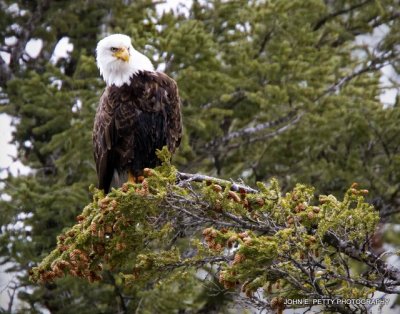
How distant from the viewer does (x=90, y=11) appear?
12.1 metres

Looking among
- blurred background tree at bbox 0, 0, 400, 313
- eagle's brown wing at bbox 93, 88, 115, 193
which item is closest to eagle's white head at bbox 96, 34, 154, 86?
eagle's brown wing at bbox 93, 88, 115, 193

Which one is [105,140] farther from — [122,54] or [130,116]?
[122,54]

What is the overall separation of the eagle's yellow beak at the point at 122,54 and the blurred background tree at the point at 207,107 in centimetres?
219

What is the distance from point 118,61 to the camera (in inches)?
288

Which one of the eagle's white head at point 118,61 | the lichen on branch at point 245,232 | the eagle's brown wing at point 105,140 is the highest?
the eagle's white head at point 118,61

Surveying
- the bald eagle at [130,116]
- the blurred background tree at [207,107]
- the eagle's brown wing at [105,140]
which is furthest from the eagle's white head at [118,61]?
the blurred background tree at [207,107]

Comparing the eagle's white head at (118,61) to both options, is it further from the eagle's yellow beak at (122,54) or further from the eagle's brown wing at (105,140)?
the eagle's brown wing at (105,140)

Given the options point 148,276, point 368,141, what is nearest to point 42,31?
point 368,141

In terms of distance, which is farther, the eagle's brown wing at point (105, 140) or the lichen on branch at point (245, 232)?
the eagle's brown wing at point (105, 140)

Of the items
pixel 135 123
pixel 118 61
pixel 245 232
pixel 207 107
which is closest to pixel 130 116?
pixel 135 123

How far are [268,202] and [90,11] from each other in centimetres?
781

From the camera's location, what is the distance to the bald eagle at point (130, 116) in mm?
7137

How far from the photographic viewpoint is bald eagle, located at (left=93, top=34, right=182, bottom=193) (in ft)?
23.4

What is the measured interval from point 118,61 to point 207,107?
3.80 m
